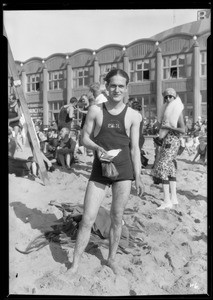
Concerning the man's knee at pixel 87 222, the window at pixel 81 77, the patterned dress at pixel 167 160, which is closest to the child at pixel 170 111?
the patterned dress at pixel 167 160

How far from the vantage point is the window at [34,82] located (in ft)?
13.6

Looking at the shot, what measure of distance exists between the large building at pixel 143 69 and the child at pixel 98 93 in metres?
0.07

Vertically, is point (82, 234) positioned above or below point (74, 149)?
below

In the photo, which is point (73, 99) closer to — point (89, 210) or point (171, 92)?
point (171, 92)

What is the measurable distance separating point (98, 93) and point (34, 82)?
612 mm

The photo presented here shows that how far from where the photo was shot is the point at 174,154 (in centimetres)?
479

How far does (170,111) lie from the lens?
14.1ft

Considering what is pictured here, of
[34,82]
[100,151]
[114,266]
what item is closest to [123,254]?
[114,266]

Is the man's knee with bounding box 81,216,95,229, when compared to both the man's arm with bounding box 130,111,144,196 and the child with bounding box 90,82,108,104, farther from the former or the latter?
the child with bounding box 90,82,108,104

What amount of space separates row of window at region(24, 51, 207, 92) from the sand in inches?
28.8

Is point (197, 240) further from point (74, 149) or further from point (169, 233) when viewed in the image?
point (74, 149)

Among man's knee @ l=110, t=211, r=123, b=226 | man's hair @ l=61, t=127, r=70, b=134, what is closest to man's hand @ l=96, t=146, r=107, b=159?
man's knee @ l=110, t=211, r=123, b=226
